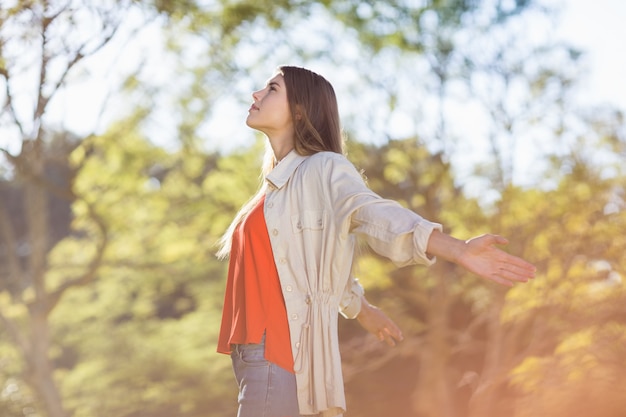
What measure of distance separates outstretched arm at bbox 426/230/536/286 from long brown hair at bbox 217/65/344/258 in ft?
2.05

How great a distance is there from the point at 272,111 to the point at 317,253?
1.38 ft

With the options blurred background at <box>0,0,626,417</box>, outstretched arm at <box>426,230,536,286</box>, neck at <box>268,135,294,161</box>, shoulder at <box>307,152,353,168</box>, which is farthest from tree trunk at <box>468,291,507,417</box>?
outstretched arm at <box>426,230,536,286</box>

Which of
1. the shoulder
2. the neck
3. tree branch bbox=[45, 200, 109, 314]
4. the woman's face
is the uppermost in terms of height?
tree branch bbox=[45, 200, 109, 314]

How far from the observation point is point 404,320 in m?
11.2

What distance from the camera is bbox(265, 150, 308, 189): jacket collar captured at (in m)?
2.31

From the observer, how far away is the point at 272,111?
2408mm

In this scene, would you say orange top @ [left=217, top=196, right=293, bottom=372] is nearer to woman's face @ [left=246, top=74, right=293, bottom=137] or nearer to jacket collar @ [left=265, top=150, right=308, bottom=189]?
jacket collar @ [left=265, top=150, right=308, bottom=189]

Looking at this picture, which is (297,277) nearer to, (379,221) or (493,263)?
(379,221)

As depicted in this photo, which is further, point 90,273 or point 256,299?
point 90,273

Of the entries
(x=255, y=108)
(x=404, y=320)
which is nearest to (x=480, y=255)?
(x=255, y=108)

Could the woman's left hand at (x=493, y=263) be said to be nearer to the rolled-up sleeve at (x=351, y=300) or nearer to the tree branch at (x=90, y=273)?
the rolled-up sleeve at (x=351, y=300)

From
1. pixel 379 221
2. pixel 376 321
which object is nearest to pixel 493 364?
pixel 376 321

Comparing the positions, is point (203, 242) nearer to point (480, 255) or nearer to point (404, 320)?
point (404, 320)

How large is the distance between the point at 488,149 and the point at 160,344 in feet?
23.0
